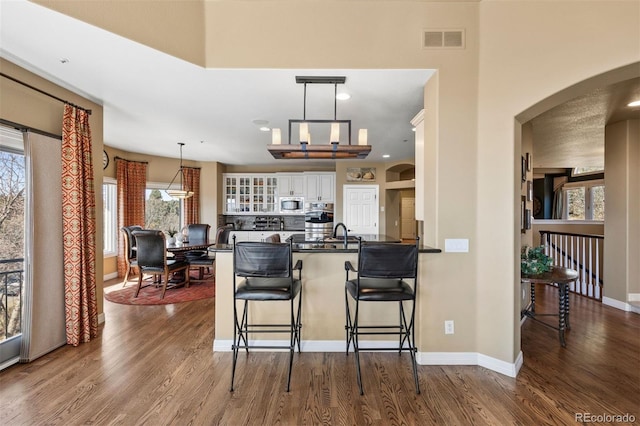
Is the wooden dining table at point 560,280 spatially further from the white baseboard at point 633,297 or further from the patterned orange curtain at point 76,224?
the patterned orange curtain at point 76,224

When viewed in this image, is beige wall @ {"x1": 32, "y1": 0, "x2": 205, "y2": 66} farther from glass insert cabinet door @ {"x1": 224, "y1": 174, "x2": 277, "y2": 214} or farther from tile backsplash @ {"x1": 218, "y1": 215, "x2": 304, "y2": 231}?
tile backsplash @ {"x1": 218, "y1": 215, "x2": 304, "y2": 231}

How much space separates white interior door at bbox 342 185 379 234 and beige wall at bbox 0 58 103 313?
4.94 metres

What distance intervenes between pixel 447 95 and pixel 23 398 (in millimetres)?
4125

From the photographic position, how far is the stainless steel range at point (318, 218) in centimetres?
646

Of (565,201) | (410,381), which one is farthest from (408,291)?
(565,201)

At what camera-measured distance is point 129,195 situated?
5.95 metres

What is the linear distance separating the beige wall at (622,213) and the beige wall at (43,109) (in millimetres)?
6888

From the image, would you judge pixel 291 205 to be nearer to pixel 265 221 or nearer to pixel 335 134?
pixel 265 221

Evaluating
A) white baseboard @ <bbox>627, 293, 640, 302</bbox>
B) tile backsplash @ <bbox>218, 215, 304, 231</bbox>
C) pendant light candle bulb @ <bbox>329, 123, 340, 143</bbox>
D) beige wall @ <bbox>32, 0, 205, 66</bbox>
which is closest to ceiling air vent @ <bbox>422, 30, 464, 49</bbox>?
pendant light candle bulb @ <bbox>329, 123, 340, 143</bbox>

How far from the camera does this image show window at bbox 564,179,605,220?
7855 millimetres

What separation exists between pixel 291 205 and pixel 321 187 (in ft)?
2.95

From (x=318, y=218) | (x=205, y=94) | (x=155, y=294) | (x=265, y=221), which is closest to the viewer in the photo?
(x=205, y=94)

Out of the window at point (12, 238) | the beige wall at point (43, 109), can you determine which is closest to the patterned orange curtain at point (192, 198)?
the beige wall at point (43, 109)

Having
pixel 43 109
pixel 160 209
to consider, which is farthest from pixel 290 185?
pixel 43 109
